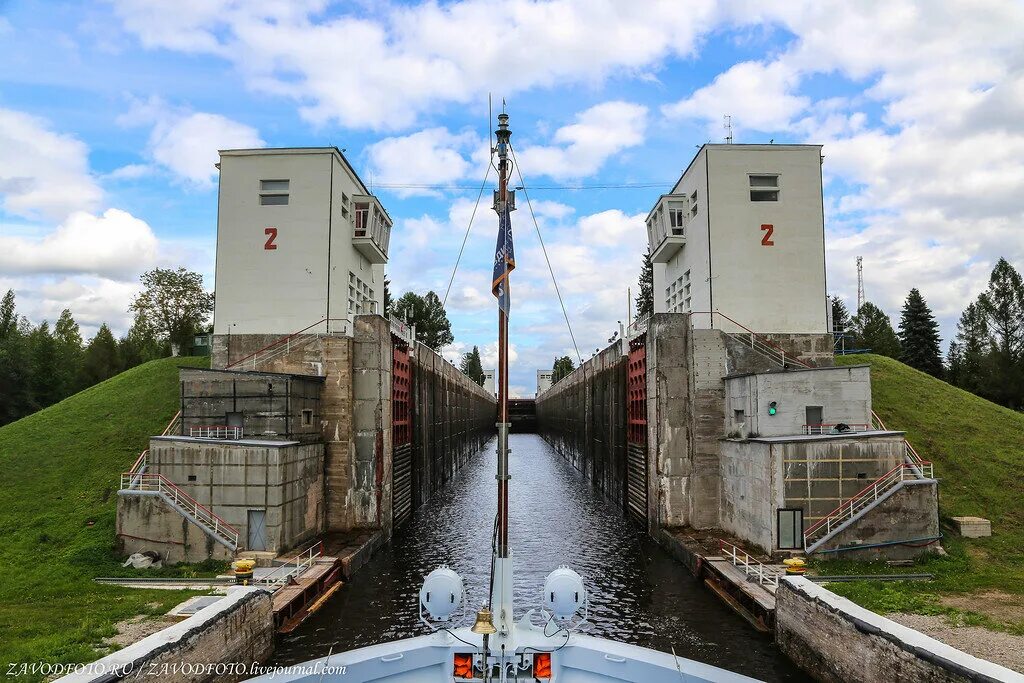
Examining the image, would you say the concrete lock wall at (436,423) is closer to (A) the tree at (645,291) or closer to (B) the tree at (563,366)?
(A) the tree at (645,291)

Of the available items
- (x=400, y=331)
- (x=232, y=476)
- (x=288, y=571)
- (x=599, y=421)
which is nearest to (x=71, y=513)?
(x=232, y=476)

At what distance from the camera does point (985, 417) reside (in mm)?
28859

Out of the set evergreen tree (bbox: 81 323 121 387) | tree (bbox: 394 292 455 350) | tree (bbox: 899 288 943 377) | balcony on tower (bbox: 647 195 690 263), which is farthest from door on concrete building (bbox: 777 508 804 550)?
tree (bbox: 394 292 455 350)

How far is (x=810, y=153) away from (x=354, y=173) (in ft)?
69.1

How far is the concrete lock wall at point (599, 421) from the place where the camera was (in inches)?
1335

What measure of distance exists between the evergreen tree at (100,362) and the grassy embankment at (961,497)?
5843 centimetres

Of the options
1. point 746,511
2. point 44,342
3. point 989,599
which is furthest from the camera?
point 44,342

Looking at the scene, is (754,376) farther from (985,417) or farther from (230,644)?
(230,644)

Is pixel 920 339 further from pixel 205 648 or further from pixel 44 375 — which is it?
pixel 44 375

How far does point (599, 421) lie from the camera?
4134cm

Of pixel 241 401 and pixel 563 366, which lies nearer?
pixel 241 401

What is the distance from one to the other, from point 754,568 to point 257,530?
45.9ft

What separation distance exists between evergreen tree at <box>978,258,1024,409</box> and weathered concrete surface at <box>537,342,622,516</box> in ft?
96.3

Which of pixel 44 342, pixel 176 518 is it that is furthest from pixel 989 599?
pixel 44 342
